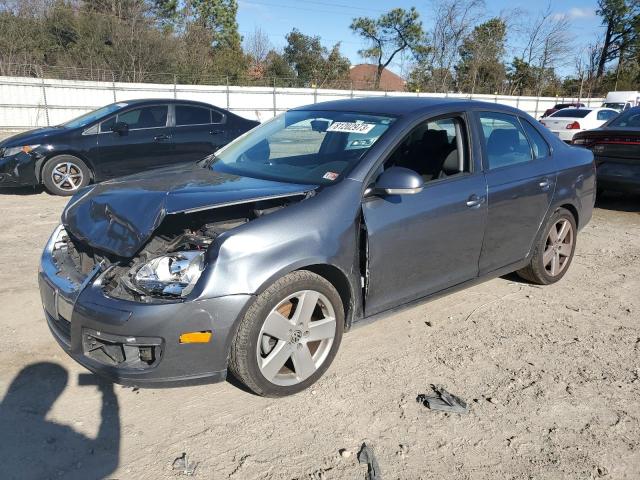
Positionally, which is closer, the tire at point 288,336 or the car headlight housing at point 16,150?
the tire at point 288,336

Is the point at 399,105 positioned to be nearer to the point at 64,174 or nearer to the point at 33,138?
the point at 64,174

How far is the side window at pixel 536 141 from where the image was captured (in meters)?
4.50

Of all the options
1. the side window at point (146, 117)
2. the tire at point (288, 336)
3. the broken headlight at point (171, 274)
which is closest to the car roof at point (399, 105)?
the tire at point (288, 336)

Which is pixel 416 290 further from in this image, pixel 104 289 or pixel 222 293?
pixel 104 289

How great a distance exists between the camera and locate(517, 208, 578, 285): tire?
459 cm

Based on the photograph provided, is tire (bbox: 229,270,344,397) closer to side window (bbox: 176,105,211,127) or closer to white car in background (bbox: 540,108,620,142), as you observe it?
side window (bbox: 176,105,211,127)

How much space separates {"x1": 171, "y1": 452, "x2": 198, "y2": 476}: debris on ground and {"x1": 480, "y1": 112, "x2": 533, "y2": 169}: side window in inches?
112

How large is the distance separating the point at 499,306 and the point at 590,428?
164cm

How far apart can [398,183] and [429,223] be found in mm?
470

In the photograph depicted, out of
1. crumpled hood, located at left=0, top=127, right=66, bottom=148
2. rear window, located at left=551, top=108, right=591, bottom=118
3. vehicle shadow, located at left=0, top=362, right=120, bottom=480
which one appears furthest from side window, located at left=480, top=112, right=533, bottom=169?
rear window, located at left=551, top=108, right=591, bottom=118

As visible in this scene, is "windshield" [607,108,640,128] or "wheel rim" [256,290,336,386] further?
"windshield" [607,108,640,128]

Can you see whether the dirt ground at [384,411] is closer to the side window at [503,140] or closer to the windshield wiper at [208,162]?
the side window at [503,140]

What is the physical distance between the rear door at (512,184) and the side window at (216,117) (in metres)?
6.26

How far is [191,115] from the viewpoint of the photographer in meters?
9.30
